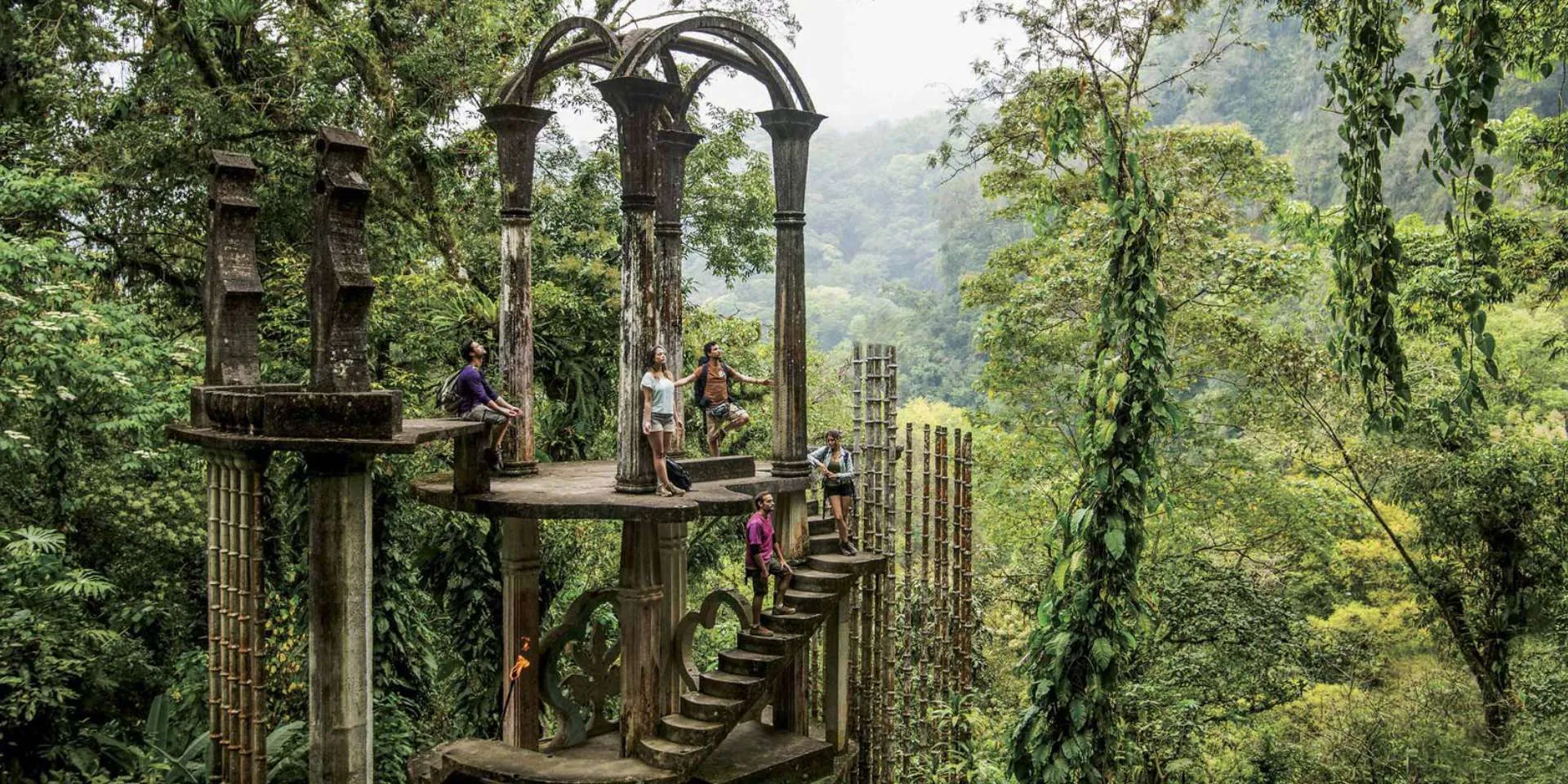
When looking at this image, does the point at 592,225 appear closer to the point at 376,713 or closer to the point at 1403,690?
the point at 376,713

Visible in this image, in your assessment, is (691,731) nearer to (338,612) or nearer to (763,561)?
(763,561)

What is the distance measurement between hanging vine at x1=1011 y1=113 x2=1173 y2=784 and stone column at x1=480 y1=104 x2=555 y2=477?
4677 millimetres

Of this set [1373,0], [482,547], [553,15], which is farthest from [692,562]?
[1373,0]

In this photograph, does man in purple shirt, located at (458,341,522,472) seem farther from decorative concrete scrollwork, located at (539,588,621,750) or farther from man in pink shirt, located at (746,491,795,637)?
man in pink shirt, located at (746,491,795,637)

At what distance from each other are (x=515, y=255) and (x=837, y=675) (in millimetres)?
4728

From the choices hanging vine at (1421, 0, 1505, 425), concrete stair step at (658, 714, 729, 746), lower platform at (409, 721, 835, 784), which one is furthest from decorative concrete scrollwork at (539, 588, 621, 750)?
hanging vine at (1421, 0, 1505, 425)

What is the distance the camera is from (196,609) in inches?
555

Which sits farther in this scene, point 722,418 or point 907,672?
point 907,672

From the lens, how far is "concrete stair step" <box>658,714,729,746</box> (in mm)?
9266

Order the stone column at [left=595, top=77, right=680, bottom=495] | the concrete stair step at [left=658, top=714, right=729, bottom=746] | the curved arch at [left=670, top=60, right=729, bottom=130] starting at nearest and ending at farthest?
the stone column at [left=595, top=77, right=680, bottom=495] → the concrete stair step at [left=658, top=714, right=729, bottom=746] → the curved arch at [left=670, top=60, right=729, bottom=130]

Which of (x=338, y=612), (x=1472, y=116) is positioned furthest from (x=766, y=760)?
(x=1472, y=116)

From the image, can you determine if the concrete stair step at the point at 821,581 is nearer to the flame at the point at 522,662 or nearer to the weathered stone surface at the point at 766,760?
the weathered stone surface at the point at 766,760

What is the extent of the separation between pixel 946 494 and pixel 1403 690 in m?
9.15

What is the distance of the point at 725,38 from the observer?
32.3 ft
